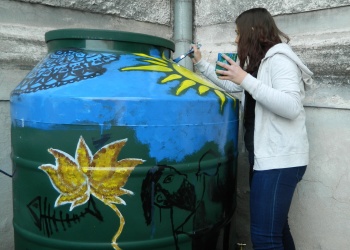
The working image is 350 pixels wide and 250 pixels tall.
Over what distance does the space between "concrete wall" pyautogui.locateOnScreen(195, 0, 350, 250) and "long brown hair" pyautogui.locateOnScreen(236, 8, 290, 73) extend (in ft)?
1.81

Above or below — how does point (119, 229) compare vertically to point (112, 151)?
below

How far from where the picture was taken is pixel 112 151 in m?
1.54

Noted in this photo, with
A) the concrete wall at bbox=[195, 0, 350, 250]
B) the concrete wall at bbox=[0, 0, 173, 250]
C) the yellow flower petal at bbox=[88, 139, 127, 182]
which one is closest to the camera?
the yellow flower petal at bbox=[88, 139, 127, 182]

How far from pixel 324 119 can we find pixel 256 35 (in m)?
0.75

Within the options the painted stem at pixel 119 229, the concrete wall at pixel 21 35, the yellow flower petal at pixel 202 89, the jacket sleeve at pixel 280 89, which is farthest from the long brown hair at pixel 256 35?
the concrete wall at pixel 21 35

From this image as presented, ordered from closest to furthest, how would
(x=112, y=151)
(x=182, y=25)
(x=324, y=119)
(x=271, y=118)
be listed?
(x=112, y=151) → (x=271, y=118) → (x=324, y=119) → (x=182, y=25)

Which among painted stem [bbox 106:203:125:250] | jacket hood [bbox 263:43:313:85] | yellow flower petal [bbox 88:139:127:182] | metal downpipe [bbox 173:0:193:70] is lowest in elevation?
painted stem [bbox 106:203:125:250]

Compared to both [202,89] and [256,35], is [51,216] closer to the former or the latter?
[202,89]

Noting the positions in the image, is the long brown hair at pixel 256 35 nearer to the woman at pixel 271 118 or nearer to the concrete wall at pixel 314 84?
the woman at pixel 271 118

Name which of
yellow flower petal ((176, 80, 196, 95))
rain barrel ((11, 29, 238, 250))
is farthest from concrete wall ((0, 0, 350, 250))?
yellow flower petal ((176, 80, 196, 95))

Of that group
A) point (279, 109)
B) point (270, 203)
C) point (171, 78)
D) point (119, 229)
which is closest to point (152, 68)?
point (171, 78)

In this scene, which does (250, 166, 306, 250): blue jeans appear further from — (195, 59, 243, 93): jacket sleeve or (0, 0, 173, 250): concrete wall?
(0, 0, 173, 250): concrete wall

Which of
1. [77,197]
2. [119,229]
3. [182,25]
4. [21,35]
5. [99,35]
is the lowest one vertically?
[119,229]

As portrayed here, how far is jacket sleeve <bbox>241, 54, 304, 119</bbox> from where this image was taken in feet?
5.51
